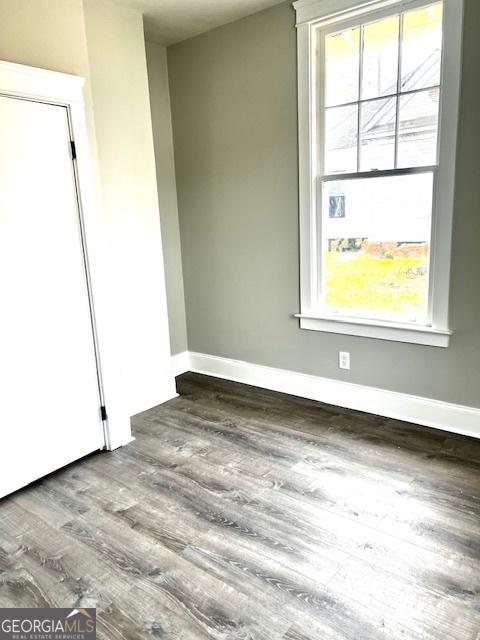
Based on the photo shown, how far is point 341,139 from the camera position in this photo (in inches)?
120

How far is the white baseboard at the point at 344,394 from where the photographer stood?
114 inches

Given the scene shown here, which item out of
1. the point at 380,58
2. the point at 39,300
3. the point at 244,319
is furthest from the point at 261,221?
the point at 39,300

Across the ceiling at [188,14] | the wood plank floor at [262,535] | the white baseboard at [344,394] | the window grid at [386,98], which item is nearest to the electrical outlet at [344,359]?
the white baseboard at [344,394]

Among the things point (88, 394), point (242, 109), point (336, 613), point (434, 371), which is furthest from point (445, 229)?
point (88, 394)

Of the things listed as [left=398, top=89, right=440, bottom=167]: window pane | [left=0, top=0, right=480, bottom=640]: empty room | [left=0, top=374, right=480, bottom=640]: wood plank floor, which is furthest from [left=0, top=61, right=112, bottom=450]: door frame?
[left=398, top=89, right=440, bottom=167]: window pane

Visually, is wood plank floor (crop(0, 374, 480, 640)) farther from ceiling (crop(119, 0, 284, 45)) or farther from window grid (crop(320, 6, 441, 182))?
ceiling (crop(119, 0, 284, 45))

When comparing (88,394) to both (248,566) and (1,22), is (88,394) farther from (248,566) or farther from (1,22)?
(1,22)

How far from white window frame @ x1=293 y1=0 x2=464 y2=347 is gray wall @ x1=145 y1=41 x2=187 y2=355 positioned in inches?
48.3

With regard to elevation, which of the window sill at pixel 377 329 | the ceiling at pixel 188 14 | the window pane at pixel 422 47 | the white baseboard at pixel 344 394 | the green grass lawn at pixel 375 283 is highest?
the ceiling at pixel 188 14

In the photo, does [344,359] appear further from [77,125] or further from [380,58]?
[77,125]

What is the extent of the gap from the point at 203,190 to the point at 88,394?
76.1 inches

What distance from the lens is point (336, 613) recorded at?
163 centimetres

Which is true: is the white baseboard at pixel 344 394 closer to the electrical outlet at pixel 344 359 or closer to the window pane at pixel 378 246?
the electrical outlet at pixel 344 359

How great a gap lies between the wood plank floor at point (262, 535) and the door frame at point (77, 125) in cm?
60
